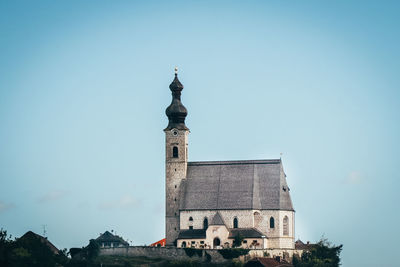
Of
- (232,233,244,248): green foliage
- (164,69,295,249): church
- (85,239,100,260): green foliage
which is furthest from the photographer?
(164,69,295,249): church

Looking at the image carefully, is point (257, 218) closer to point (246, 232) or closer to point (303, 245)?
point (246, 232)

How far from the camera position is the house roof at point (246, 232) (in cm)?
13725

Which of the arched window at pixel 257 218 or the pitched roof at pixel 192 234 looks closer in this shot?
the pitched roof at pixel 192 234

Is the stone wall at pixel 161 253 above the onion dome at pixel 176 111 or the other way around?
the other way around

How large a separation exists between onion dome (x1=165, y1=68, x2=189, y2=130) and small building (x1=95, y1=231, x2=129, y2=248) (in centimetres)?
1453

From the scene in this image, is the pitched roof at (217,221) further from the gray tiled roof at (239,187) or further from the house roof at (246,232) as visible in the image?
the house roof at (246,232)

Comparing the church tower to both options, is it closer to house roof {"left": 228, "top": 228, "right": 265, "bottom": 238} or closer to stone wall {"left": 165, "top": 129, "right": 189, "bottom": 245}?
stone wall {"left": 165, "top": 129, "right": 189, "bottom": 245}

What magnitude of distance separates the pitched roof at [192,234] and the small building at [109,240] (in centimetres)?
1043

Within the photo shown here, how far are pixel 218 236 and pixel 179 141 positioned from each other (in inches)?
462

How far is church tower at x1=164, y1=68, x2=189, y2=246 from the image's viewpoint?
13988 cm

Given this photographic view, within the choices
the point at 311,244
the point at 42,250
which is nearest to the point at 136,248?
the point at 42,250

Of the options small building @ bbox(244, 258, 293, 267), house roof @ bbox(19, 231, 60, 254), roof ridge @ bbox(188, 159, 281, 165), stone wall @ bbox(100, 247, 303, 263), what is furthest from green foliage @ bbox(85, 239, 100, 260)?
small building @ bbox(244, 258, 293, 267)

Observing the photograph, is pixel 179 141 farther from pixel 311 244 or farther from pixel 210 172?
pixel 311 244

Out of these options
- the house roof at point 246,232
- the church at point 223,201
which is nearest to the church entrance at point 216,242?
the church at point 223,201
